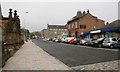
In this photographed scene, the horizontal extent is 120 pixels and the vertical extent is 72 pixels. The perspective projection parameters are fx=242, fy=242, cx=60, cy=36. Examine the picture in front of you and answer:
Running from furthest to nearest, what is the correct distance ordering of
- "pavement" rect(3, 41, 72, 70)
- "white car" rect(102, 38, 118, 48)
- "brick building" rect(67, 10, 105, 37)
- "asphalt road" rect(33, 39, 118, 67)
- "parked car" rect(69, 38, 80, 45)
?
"brick building" rect(67, 10, 105, 37)
"parked car" rect(69, 38, 80, 45)
"white car" rect(102, 38, 118, 48)
"asphalt road" rect(33, 39, 118, 67)
"pavement" rect(3, 41, 72, 70)

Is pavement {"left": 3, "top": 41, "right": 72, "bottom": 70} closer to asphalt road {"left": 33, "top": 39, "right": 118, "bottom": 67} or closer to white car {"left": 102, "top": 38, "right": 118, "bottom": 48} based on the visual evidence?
asphalt road {"left": 33, "top": 39, "right": 118, "bottom": 67}

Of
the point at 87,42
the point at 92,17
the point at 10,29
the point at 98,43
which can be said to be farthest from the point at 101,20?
the point at 10,29

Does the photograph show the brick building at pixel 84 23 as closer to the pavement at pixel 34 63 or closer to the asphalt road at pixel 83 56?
the asphalt road at pixel 83 56

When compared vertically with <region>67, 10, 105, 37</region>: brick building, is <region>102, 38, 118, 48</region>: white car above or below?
below

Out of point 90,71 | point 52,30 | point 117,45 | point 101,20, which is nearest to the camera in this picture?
point 90,71

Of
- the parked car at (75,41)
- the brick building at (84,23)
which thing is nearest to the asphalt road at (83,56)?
the parked car at (75,41)

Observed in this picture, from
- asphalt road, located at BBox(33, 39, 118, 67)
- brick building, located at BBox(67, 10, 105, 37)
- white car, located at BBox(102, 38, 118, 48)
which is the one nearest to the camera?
asphalt road, located at BBox(33, 39, 118, 67)

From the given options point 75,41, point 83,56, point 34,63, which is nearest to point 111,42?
point 83,56

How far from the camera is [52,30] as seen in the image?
6560 inches

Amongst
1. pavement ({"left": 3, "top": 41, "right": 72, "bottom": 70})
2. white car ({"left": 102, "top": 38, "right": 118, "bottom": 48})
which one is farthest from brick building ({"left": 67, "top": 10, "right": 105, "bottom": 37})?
pavement ({"left": 3, "top": 41, "right": 72, "bottom": 70})

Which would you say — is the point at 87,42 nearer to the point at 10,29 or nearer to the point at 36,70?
the point at 10,29

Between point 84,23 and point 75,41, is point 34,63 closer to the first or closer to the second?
point 75,41

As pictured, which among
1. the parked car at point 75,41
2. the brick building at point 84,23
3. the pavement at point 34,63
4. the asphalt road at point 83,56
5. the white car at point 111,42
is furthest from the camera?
the brick building at point 84,23

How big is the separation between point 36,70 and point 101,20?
2964 inches
